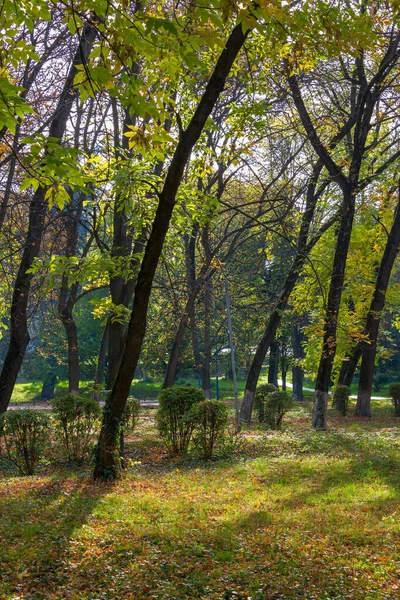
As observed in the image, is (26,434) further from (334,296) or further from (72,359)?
(72,359)

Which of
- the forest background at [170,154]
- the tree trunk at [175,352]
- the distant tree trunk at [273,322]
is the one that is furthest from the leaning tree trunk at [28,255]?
the distant tree trunk at [273,322]

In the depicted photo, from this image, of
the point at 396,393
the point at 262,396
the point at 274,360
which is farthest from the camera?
the point at 274,360

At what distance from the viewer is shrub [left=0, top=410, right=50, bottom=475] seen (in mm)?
9289

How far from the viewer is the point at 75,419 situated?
10477mm

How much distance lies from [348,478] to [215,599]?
184 inches

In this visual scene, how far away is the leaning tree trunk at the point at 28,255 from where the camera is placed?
10323mm

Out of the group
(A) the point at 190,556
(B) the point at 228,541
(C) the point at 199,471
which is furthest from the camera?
(C) the point at 199,471

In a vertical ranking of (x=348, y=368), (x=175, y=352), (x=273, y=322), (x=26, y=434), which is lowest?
(x=26, y=434)

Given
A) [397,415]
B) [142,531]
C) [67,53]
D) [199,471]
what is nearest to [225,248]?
[397,415]

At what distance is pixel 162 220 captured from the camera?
700 cm

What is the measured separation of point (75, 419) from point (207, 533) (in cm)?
508

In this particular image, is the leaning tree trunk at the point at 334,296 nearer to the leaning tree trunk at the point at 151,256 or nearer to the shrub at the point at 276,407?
the shrub at the point at 276,407

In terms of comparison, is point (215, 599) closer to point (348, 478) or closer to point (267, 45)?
point (348, 478)

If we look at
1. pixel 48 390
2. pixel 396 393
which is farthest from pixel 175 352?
pixel 48 390
